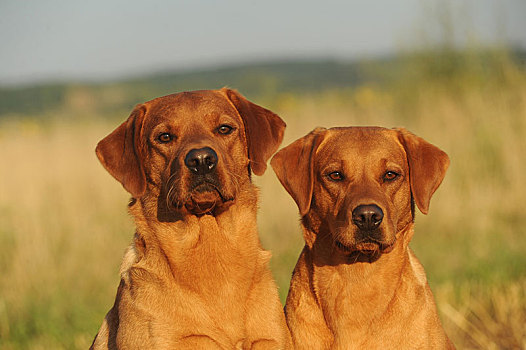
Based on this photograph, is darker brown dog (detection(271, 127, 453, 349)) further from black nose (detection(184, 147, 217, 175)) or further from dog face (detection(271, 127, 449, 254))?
black nose (detection(184, 147, 217, 175))

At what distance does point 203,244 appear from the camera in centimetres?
437

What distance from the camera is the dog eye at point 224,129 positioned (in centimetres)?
454

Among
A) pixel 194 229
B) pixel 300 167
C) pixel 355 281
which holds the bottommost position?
pixel 355 281

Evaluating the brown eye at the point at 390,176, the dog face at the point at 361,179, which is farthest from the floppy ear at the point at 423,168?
the brown eye at the point at 390,176

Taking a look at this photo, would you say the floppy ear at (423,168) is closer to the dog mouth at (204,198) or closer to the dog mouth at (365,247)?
the dog mouth at (365,247)

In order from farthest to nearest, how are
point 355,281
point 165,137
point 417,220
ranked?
point 417,220, point 355,281, point 165,137

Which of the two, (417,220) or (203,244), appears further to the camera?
(417,220)

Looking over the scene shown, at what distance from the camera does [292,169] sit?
4.84 m

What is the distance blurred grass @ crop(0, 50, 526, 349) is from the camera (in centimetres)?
715

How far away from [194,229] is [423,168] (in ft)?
5.81

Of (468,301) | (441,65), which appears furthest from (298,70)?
(468,301)

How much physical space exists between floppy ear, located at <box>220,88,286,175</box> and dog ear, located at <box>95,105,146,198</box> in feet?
2.42

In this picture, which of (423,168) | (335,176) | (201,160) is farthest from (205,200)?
(423,168)

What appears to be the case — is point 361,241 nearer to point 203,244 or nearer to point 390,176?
point 390,176
